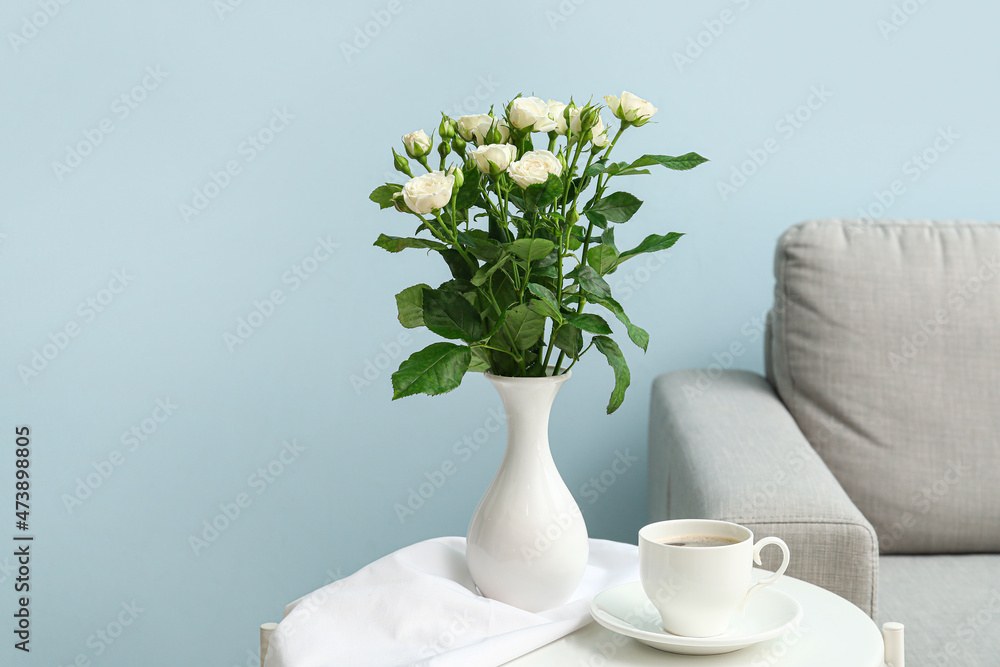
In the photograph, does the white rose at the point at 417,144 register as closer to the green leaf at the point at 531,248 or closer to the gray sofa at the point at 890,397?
the green leaf at the point at 531,248

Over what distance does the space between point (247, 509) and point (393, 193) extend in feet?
3.42

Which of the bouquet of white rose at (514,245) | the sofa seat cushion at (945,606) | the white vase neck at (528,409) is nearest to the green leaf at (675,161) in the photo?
the bouquet of white rose at (514,245)

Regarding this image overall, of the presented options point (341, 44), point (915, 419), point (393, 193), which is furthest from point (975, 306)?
point (341, 44)

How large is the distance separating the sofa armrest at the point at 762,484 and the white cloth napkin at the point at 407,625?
28 cm

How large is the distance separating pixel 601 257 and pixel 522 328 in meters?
0.11

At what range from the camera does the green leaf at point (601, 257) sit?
0.78 meters

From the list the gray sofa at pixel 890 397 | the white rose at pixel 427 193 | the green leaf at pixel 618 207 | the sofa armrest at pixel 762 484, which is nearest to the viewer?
the white rose at pixel 427 193

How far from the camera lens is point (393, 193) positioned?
0.74 metres

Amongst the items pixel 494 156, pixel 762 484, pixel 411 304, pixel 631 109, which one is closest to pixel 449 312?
pixel 411 304

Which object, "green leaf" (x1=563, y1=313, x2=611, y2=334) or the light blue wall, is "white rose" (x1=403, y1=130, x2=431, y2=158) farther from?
the light blue wall

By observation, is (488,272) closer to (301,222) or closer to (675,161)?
(675,161)

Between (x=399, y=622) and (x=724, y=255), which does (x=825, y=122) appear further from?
(x=399, y=622)

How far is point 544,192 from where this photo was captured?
70 centimetres

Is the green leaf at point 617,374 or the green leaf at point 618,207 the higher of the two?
the green leaf at point 618,207
